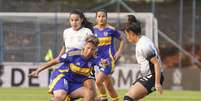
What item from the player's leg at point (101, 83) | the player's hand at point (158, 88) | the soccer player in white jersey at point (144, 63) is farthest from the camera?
the player's leg at point (101, 83)

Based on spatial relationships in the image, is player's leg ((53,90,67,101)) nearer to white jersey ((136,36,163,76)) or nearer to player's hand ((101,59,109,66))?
white jersey ((136,36,163,76))

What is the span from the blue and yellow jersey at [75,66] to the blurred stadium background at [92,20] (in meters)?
14.3

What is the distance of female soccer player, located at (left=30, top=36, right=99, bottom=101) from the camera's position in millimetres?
13461

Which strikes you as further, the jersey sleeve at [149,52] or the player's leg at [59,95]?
the jersey sleeve at [149,52]

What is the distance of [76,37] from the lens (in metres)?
15.1

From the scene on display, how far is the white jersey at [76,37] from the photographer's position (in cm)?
1492

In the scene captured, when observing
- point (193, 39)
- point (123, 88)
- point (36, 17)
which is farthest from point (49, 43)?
point (193, 39)

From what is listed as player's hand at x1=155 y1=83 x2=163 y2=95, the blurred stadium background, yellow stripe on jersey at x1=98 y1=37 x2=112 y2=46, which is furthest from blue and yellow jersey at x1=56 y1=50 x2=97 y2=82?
the blurred stadium background

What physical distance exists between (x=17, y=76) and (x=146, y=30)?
522cm

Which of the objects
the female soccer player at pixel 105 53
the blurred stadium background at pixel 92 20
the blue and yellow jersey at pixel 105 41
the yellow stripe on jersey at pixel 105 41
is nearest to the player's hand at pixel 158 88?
the female soccer player at pixel 105 53

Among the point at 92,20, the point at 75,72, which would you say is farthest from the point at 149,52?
the point at 92,20

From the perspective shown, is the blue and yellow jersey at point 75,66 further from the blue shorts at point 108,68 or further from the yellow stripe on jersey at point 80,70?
the blue shorts at point 108,68

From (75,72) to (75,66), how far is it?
101mm

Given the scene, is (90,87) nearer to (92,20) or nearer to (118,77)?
(118,77)
